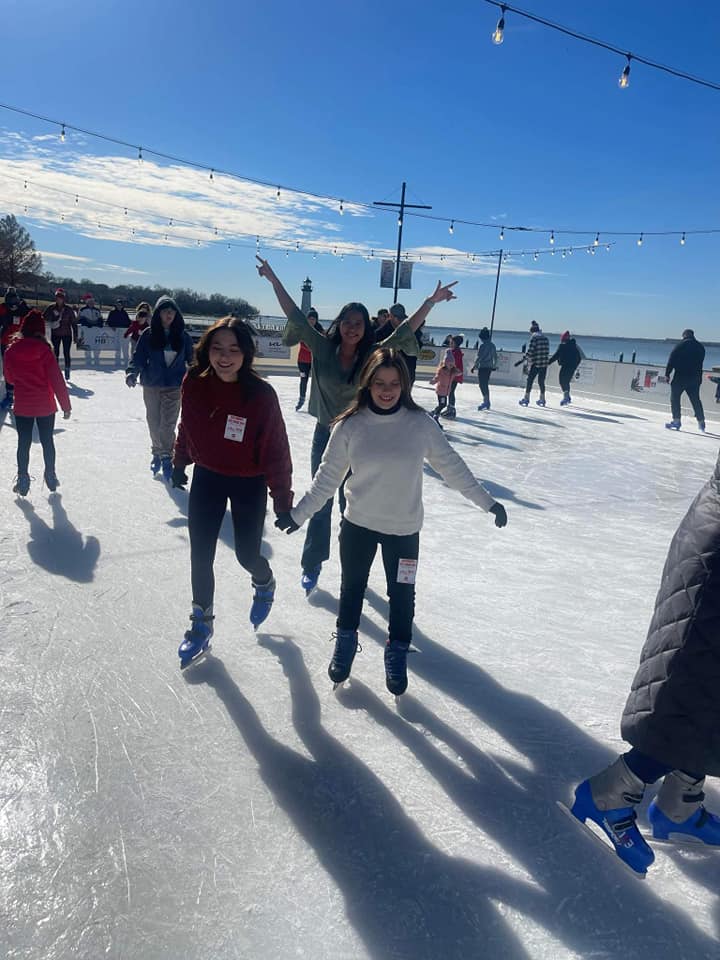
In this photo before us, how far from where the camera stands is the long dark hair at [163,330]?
5.31 meters

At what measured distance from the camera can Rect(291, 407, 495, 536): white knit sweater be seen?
95.5 inches

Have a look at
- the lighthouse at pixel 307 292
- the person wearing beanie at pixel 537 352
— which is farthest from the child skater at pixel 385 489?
the lighthouse at pixel 307 292

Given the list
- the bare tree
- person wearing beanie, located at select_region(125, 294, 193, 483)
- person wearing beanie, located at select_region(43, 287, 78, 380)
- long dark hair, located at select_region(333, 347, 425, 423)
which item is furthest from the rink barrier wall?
the bare tree

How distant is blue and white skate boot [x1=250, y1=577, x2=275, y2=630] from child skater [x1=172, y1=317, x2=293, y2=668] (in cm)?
24

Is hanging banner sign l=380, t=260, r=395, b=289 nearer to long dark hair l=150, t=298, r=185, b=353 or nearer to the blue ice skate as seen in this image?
long dark hair l=150, t=298, r=185, b=353

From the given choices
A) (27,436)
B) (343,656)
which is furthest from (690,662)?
(27,436)

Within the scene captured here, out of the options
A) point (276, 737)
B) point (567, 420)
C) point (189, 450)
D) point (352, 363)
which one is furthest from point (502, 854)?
point (567, 420)

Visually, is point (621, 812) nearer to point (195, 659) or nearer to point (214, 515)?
point (195, 659)

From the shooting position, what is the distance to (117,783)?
1.99 m

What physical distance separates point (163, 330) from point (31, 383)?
1162 mm

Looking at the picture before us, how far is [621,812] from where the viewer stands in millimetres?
1796

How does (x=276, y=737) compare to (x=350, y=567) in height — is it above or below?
below

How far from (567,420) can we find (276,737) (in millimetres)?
10674

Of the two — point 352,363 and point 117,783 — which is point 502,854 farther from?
point 352,363
